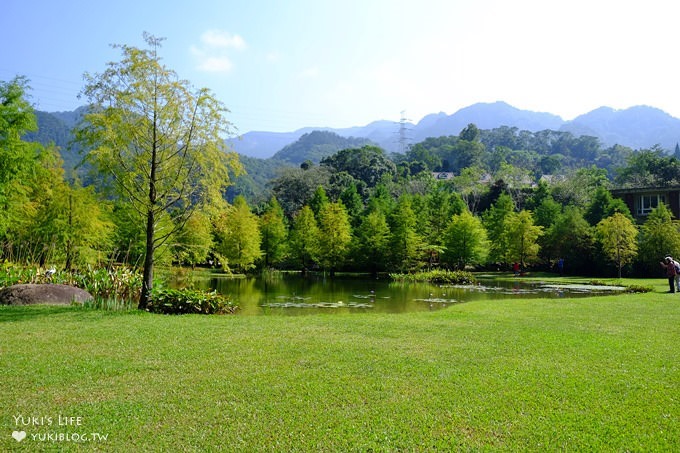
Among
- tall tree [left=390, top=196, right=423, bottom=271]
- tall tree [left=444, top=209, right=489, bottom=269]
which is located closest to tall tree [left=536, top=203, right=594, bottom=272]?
tall tree [left=444, top=209, right=489, bottom=269]

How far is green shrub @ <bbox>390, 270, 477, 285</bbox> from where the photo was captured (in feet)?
108

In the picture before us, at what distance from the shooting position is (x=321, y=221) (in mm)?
43750

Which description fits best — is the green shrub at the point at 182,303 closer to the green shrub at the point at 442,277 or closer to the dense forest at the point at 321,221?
the dense forest at the point at 321,221

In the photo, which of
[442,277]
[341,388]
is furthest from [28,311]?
[442,277]

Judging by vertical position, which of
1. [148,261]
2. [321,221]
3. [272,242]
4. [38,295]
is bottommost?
[38,295]

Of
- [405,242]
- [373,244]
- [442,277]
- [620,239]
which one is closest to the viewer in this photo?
[620,239]

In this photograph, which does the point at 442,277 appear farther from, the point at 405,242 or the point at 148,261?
the point at 148,261

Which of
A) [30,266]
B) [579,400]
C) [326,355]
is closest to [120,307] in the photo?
[30,266]

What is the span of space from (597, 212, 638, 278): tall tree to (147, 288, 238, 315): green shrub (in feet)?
95.3

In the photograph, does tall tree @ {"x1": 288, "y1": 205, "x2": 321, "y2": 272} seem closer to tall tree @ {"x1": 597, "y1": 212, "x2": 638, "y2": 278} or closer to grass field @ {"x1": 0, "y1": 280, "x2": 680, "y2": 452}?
tall tree @ {"x1": 597, "y1": 212, "x2": 638, "y2": 278}

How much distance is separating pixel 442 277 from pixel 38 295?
25694 mm

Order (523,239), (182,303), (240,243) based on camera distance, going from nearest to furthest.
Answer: (182,303) < (523,239) < (240,243)

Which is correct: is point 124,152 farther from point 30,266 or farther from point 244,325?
point 30,266

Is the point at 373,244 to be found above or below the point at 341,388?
above
